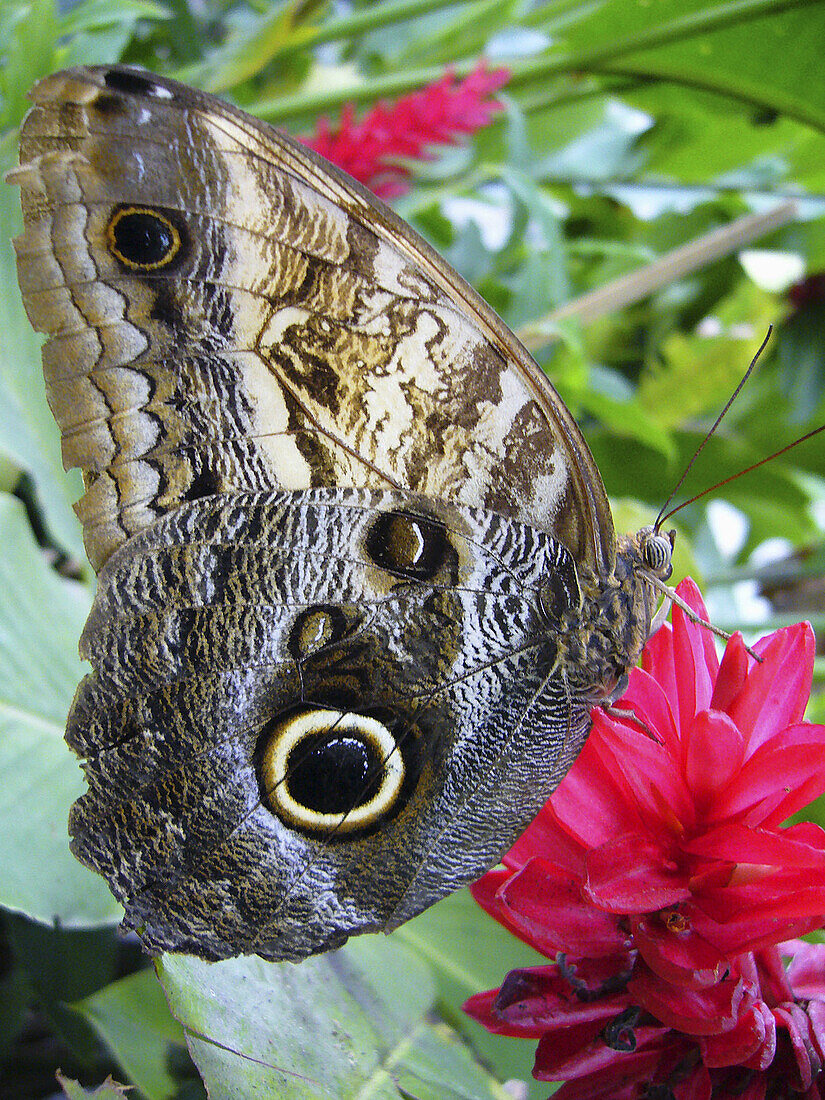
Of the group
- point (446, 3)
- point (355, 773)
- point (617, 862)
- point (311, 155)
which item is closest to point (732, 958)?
point (617, 862)

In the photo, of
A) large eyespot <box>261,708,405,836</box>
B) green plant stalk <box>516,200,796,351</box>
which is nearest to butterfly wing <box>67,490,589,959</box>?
large eyespot <box>261,708,405,836</box>

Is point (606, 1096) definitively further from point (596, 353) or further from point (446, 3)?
point (446, 3)

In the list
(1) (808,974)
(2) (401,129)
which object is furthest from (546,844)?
(2) (401,129)

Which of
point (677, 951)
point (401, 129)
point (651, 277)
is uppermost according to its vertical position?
point (401, 129)

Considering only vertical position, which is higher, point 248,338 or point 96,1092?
point 248,338

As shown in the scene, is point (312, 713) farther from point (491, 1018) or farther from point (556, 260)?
point (556, 260)

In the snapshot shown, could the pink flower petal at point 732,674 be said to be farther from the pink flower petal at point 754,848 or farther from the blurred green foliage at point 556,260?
the blurred green foliage at point 556,260

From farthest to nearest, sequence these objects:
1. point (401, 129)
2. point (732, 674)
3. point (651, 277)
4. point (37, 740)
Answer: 1. point (651, 277)
2. point (401, 129)
3. point (37, 740)
4. point (732, 674)

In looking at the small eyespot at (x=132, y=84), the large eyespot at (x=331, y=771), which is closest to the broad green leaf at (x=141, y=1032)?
Answer: the large eyespot at (x=331, y=771)
